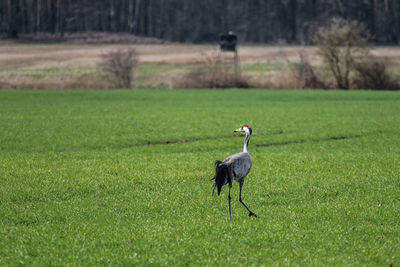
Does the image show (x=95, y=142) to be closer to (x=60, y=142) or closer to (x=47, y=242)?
(x=60, y=142)

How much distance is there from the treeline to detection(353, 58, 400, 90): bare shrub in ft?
180

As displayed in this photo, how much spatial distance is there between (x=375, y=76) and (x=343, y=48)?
18.3 feet

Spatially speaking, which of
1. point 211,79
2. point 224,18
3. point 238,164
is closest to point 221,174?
point 238,164

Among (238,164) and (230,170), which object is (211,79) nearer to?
(238,164)

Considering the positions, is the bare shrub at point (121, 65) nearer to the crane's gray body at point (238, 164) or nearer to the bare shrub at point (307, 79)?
the bare shrub at point (307, 79)

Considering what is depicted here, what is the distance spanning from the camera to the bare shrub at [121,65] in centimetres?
6588

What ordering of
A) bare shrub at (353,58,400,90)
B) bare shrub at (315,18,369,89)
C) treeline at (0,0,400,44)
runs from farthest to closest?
1. treeline at (0,0,400,44)
2. bare shrub at (315,18,369,89)
3. bare shrub at (353,58,400,90)

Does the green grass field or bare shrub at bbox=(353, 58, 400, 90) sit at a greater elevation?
bare shrub at bbox=(353, 58, 400, 90)

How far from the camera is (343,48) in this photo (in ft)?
214

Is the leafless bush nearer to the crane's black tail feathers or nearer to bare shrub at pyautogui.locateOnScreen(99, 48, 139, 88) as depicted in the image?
bare shrub at pyautogui.locateOnScreen(99, 48, 139, 88)

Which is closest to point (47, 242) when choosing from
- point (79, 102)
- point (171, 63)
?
point (79, 102)

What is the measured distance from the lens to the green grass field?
9922mm

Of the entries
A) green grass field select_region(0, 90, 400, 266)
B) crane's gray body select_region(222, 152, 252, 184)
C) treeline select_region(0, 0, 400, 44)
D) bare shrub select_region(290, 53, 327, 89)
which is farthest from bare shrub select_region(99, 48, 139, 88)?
crane's gray body select_region(222, 152, 252, 184)

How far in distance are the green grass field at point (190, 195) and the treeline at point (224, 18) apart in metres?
86.4
